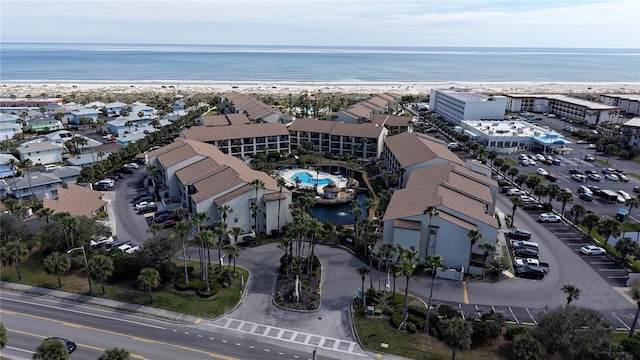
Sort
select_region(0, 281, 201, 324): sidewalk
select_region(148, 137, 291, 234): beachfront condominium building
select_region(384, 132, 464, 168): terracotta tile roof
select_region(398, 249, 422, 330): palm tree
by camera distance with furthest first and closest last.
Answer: select_region(384, 132, 464, 168): terracotta tile roof
select_region(148, 137, 291, 234): beachfront condominium building
select_region(0, 281, 201, 324): sidewalk
select_region(398, 249, 422, 330): palm tree

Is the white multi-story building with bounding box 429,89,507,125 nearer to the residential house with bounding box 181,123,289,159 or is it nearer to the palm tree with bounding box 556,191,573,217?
the residential house with bounding box 181,123,289,159

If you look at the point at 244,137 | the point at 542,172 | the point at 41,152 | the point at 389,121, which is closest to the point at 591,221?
the point at 542,172

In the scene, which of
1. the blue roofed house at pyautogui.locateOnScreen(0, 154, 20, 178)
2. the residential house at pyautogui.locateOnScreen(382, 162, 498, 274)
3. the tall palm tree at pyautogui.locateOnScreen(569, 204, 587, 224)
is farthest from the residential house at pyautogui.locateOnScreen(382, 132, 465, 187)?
the blue roofed house at pyautogui.locateOnScreen(0, 154, 20, 178)

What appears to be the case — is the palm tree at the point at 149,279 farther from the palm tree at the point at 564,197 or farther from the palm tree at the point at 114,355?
the palm tree at the point at 564,197

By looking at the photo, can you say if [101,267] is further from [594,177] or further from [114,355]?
[594,177]

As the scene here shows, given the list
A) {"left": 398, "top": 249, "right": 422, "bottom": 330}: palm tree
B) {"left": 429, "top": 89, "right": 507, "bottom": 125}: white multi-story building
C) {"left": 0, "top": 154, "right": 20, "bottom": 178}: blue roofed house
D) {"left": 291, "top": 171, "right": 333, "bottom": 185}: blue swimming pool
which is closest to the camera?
{"left": 398, "top": 249, "right": 422, "bottom": 330}: palm tree

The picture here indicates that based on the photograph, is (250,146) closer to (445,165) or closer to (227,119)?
(227,119)
